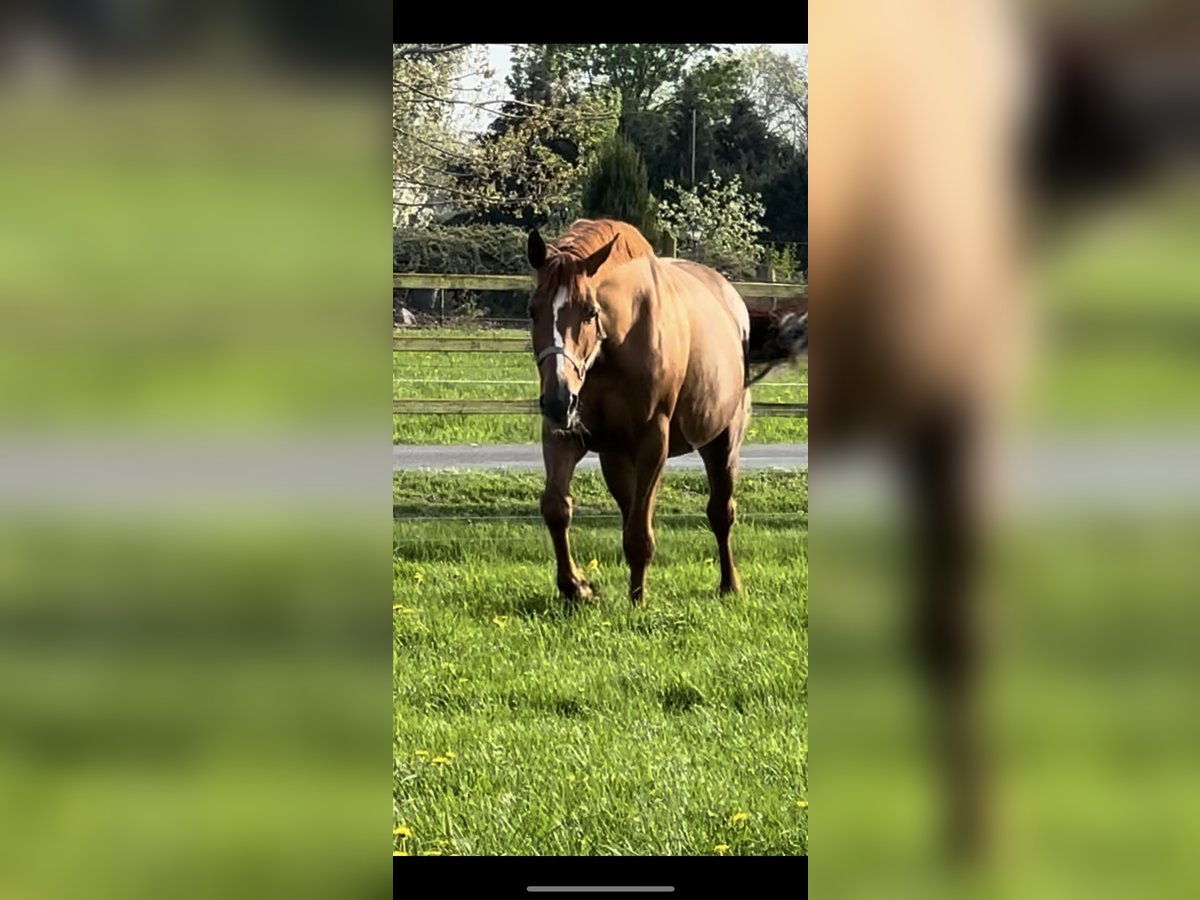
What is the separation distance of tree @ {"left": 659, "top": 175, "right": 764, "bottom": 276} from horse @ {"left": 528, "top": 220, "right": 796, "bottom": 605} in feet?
4.72

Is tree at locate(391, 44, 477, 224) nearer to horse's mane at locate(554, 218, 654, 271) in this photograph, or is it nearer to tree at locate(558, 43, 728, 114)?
tree at locate(558, 43, 728, 114)

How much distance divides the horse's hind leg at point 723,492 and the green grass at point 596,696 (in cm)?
12

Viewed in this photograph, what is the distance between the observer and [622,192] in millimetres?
5535

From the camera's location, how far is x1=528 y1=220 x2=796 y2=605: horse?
377 centimetres

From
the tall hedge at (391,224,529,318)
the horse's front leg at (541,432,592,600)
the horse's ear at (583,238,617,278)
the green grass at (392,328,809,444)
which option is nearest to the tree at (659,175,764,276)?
the green grass at (392,328,809,444)

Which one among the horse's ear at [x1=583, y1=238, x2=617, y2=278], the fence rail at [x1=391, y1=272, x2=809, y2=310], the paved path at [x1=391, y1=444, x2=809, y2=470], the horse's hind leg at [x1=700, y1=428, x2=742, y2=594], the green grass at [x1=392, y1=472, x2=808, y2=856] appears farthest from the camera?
the paved path at [x1=391, y1=444, x2=809, y2=470]

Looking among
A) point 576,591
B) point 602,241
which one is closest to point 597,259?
point 602,241

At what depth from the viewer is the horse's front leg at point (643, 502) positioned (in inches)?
169

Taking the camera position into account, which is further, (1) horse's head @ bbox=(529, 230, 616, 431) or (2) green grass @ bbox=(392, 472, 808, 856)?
(1) horse's head @ bbox=(529, 230, 616, 431)
